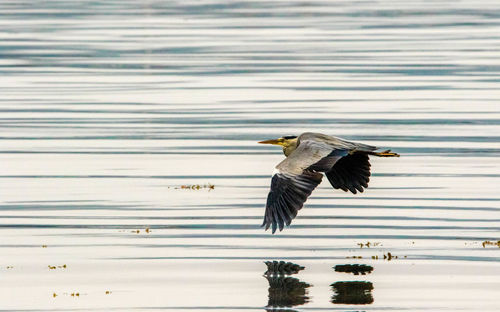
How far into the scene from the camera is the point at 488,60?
93.0 feet

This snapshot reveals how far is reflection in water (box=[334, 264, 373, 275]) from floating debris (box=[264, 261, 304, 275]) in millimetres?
273

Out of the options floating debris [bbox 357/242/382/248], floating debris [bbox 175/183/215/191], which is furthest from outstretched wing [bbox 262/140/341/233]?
floating debris [bbox 175/183/215/191]

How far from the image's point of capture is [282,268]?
11.1m

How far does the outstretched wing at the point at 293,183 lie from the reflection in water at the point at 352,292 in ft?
2.75

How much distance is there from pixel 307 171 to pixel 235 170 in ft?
15.0

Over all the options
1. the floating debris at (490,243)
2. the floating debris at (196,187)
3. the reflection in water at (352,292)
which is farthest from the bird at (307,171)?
the floating debris at (196,187)

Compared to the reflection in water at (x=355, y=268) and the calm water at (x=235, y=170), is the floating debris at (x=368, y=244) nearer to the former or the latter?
the calm water at (x=235, y=170)

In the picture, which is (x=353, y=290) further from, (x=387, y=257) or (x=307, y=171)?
(x=307, y=171)

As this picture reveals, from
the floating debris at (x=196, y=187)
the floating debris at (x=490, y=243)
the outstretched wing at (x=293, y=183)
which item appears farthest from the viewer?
the floating debris at (x=196, y=187)

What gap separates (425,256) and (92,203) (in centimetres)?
381

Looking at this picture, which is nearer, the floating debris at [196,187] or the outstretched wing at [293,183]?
the outstretched wing at [293,183]

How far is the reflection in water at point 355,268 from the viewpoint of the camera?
10.9 meters

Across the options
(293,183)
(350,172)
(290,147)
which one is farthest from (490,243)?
(290,147)

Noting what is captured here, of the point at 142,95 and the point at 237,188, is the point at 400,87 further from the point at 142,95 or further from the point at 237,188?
the point at 237,188
